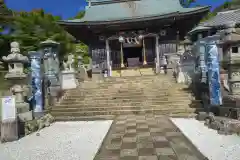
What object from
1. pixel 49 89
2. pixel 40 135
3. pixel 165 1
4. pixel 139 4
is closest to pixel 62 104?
pixel 49 89

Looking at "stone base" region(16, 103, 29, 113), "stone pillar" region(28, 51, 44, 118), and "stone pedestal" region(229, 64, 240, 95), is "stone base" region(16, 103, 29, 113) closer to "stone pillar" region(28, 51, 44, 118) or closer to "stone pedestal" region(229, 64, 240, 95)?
"stone pillar" region(28, 51, 44, 118)

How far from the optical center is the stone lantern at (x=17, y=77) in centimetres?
695

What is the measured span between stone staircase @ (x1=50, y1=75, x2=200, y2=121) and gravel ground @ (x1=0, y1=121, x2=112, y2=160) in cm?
192

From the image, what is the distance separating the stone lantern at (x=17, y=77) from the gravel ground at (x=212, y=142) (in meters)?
5.52

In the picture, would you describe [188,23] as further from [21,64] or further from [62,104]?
[21,64]

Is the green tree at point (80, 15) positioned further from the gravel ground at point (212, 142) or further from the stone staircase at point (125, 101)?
the gravel ground at point (212, 142)

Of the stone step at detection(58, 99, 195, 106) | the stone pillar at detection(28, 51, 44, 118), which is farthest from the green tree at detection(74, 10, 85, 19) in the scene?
the stone pillar at detection(28, 51, 44, 118)

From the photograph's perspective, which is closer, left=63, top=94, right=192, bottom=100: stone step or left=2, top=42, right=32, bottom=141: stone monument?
left=2, top=42, right=32, bottom=141: stone monument

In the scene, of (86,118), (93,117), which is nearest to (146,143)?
(93,117)

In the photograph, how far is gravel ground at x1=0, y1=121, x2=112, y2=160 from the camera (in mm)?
3927

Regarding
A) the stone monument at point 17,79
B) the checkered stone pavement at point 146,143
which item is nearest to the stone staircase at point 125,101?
the stone monument at point 17,79

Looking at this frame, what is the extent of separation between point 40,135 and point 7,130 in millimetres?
906

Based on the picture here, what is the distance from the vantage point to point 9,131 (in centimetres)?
512

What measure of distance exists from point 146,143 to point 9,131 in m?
3.65
